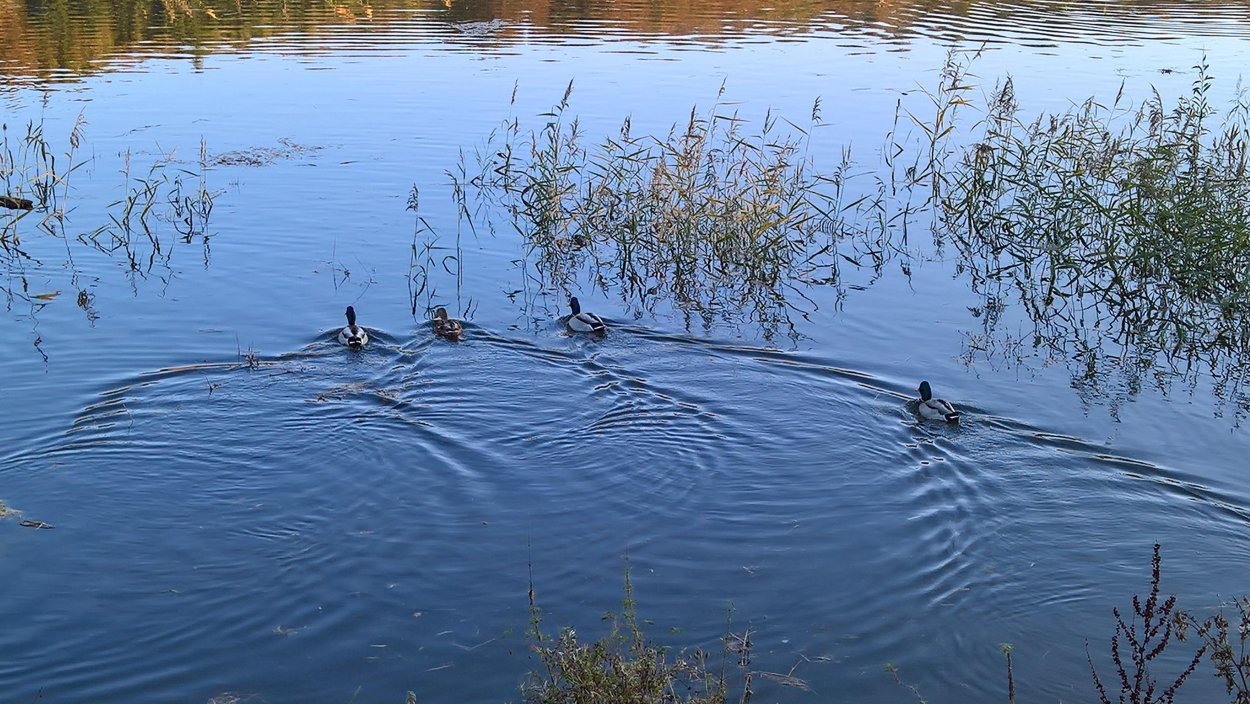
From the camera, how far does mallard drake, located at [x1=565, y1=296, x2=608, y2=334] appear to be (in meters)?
12.7

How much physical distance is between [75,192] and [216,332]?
6705 mm

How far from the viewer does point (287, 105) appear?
79.3 ft

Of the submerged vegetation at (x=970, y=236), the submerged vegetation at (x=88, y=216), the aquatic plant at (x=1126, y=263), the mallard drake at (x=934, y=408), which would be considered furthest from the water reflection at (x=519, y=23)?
the mallard drake at (x=934, y=408)

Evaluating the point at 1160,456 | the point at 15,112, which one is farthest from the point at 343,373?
the point at 15,112

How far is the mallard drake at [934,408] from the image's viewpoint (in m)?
10.5

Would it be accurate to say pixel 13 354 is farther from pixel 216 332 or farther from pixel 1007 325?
pixel 1007 325

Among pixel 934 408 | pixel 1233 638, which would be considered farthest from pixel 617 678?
pixel 934 408

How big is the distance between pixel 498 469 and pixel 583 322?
340 cm

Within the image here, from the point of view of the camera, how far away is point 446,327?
12.7 meters

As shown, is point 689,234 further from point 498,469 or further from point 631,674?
point 631,674

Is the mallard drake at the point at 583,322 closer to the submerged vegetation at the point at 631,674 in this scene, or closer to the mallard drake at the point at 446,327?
the mallard drake at the point at 446,327

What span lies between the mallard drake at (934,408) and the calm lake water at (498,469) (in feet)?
0.47

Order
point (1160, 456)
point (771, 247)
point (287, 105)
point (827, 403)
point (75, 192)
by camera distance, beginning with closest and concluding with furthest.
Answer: point (1160, 456), point (827, 403), point (771, 247), point (75, 192), point (287, 105)

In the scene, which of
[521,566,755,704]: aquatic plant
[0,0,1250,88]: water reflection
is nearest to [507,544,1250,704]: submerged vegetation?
[521,566,755,704]: aquatic plant
